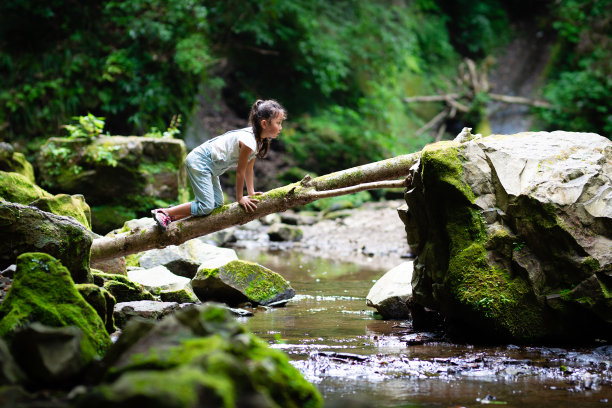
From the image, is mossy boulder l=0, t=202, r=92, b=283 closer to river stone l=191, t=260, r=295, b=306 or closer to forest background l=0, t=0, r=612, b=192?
river stone l=191, t=260, r=295, b=306

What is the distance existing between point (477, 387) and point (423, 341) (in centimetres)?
124

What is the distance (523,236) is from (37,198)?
5.65 metres

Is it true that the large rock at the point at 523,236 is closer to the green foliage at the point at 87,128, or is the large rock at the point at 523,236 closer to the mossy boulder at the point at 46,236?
the mossy boulder at the point at 46,236

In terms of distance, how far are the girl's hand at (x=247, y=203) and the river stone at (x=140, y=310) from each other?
110cm

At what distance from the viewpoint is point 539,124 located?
2081 centimetres

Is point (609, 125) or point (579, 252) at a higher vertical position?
point (609, 125)

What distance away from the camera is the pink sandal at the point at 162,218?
5320 millimetres

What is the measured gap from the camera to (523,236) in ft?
15.0

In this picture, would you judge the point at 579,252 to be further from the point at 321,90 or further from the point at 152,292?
the point at 321,90

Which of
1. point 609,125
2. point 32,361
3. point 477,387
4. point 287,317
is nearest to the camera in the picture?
point 32,361

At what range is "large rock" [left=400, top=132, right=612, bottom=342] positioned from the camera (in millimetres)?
4363

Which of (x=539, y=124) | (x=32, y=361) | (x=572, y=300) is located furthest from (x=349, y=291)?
(x=539, y=124)

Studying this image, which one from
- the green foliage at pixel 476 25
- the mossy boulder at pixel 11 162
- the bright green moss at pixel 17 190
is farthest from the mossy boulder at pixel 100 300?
the green foliage at pixel 476 25

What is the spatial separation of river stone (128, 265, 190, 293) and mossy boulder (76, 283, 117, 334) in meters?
1.49
